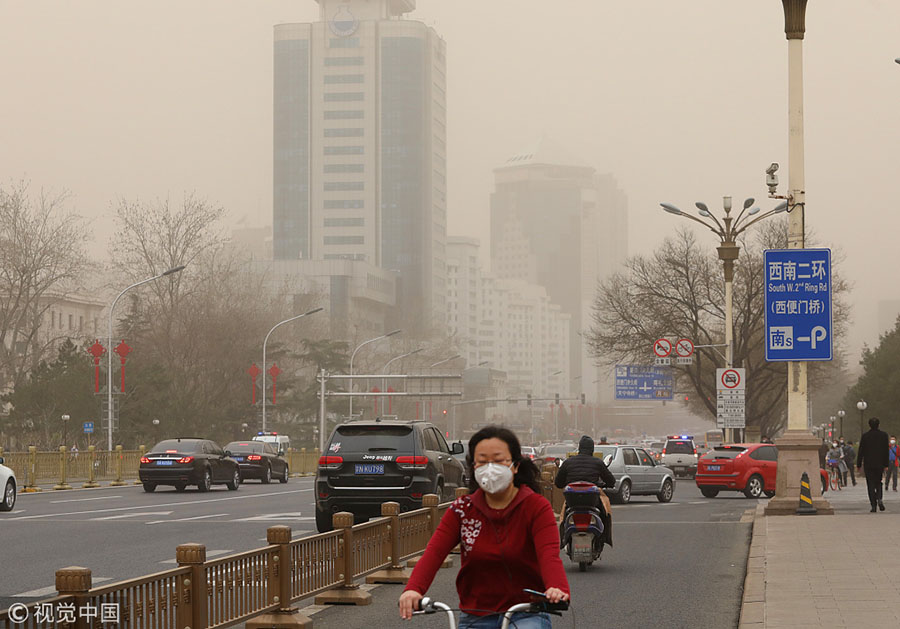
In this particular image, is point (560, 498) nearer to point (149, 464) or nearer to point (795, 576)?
point (795, 576)

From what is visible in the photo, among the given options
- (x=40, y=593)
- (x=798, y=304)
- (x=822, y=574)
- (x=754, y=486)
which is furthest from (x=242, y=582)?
(x=754, y=486)

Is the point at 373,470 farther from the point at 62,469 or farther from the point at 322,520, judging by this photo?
the point at 62,469

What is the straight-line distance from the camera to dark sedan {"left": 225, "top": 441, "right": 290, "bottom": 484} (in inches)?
1901

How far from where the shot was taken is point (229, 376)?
8525 centimetres

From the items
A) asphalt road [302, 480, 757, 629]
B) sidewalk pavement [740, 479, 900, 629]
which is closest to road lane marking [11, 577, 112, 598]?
asphalt road [302, 480, 757, 629]

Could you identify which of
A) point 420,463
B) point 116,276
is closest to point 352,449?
point 420,463

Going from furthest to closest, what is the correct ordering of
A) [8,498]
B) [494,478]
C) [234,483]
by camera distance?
[234,483] → [8,498] → [494,478]

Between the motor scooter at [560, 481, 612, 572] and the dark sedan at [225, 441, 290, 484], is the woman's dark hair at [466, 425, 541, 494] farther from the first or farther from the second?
the dark sedan at [225, 441, 290, 484]

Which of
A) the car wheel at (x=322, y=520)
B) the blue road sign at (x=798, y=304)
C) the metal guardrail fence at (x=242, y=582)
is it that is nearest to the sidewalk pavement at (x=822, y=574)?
the blue road sign at (x=798, y=304)

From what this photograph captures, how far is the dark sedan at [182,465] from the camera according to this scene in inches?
1534

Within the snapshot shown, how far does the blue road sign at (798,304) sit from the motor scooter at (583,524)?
9.71m

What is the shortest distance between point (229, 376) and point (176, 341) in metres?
4.46

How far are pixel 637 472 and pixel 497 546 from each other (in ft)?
104

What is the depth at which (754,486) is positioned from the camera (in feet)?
132
